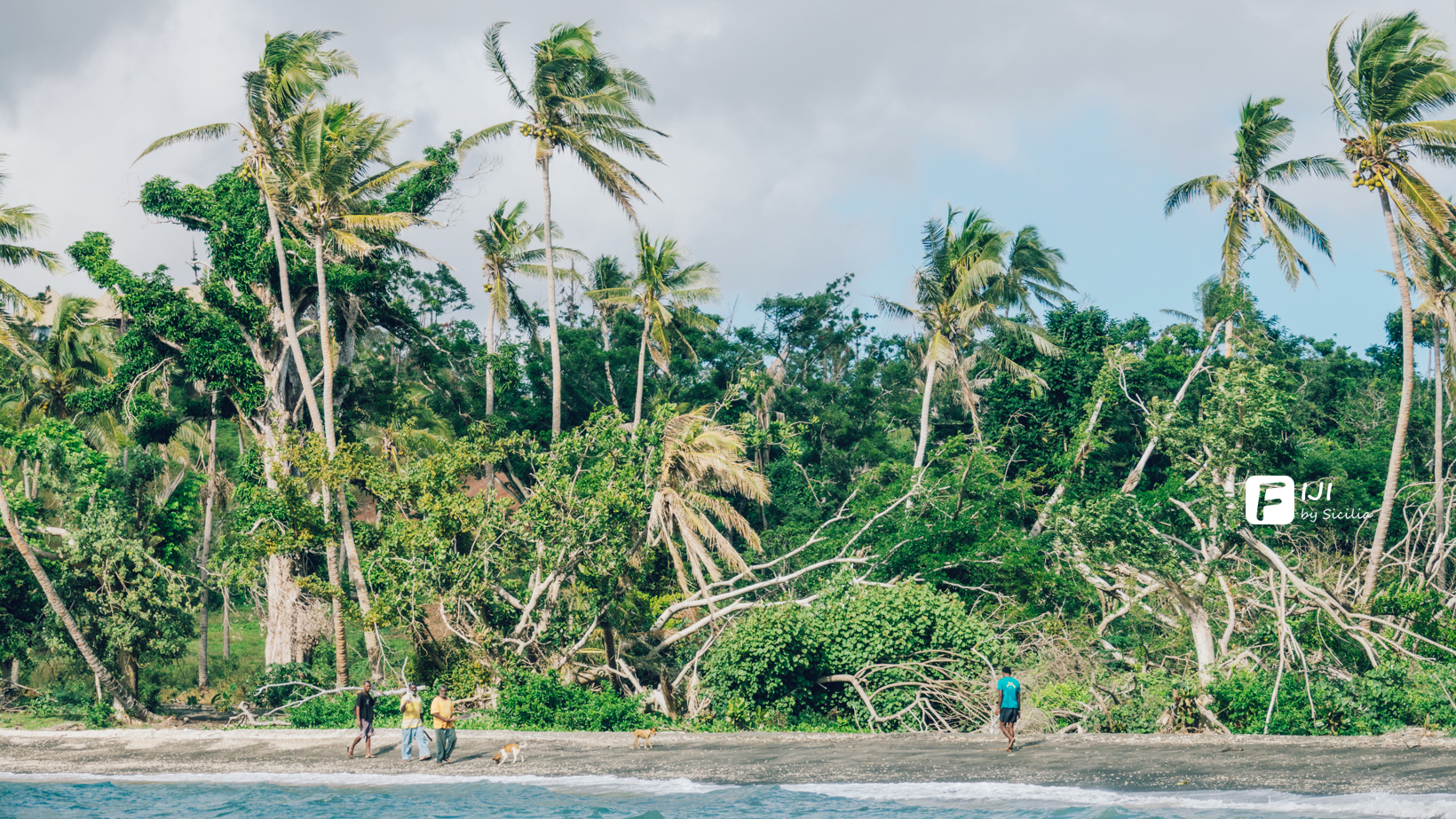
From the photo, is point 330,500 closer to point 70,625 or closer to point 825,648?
point 70,625

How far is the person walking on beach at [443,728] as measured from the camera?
1526 centimetres

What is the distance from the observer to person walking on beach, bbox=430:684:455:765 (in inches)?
601

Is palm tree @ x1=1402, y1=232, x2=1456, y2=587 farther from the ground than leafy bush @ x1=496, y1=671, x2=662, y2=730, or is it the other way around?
palm tree @ x1=1402, y1=232, x2=1456, y2=587

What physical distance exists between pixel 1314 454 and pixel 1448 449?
455 centimetres

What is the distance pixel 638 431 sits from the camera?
2038cm


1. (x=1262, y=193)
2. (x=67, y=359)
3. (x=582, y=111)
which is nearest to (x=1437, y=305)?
(x=1262, y=193)

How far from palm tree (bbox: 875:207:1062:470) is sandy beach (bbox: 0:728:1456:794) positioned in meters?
13.3

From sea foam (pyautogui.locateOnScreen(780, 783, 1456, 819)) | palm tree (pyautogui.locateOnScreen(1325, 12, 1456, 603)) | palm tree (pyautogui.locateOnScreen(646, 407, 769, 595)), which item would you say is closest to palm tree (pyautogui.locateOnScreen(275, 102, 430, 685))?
palm tree (pyautogui.locateOnScreen(646, 407, 769, 595))

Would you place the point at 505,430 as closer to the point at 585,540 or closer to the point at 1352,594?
the point at 585,540

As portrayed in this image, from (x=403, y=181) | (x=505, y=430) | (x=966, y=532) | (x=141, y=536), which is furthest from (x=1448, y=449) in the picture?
(x=141, y=536)

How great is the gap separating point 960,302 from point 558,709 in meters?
15.2

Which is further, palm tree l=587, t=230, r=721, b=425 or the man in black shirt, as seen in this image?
palm tree l=587, t=230, r=721, b=425

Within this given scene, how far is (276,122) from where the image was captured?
22.2 metres

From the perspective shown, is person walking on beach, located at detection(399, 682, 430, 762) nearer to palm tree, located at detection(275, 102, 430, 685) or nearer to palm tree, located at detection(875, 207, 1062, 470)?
palm tree, located at detection(275, 102, 430, 685)
